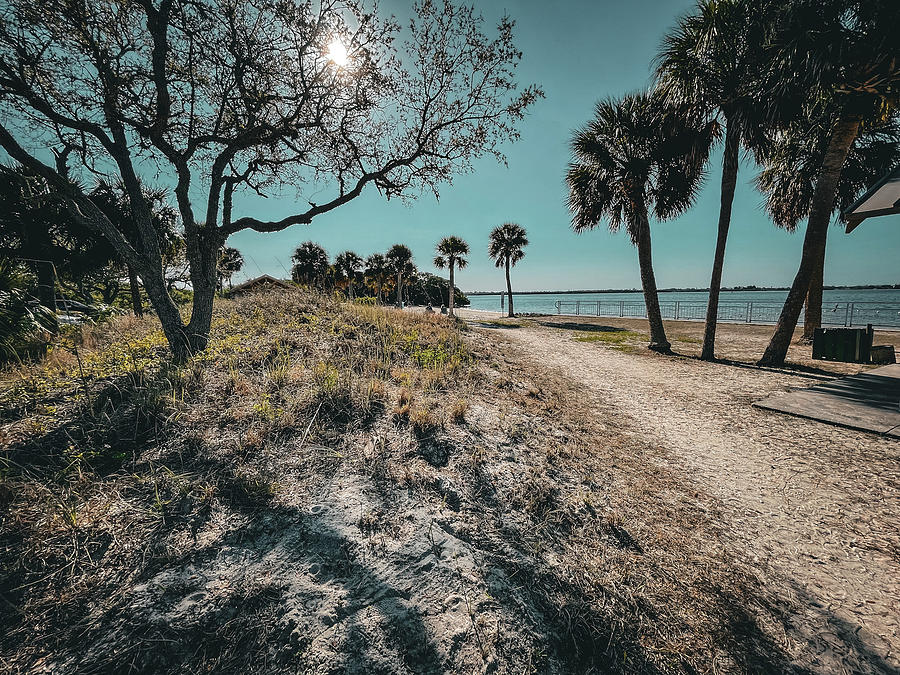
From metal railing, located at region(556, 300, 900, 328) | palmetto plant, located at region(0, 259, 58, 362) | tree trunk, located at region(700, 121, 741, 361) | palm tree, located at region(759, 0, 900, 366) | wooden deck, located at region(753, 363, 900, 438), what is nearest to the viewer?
palmetto plant, located at region(0, 259, 58, 362)

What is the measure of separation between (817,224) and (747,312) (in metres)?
16.4

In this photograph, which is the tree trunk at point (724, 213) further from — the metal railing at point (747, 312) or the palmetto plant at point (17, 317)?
the palmetto plant at point (17, 317)

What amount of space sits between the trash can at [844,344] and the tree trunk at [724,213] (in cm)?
236

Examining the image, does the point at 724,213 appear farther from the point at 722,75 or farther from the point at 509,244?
the point at 509,244

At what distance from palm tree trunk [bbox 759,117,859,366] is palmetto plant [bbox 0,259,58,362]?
554 inches

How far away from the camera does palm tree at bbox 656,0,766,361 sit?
8000 millimetres

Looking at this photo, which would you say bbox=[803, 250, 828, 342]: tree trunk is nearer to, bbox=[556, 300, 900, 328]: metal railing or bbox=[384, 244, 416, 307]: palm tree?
bbox=[556, 300, 900, 328]: metal railing

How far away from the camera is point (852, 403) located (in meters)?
5.14

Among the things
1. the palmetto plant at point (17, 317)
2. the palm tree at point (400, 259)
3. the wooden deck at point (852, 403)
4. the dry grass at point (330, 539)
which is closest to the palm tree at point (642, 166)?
the wooden deck at point (852, 403)

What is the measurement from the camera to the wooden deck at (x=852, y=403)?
443cm

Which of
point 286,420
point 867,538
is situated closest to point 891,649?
point 867,538

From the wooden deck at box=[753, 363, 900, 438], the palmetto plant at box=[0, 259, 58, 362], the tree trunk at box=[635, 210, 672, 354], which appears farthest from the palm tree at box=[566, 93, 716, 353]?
the palmetto plant at box=[0, 259, 58, 362]

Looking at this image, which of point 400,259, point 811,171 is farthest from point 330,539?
point 400,259

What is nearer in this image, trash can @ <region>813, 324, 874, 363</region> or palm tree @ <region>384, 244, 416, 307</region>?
trash can @ <region>813, 324, 874, 363</region>
